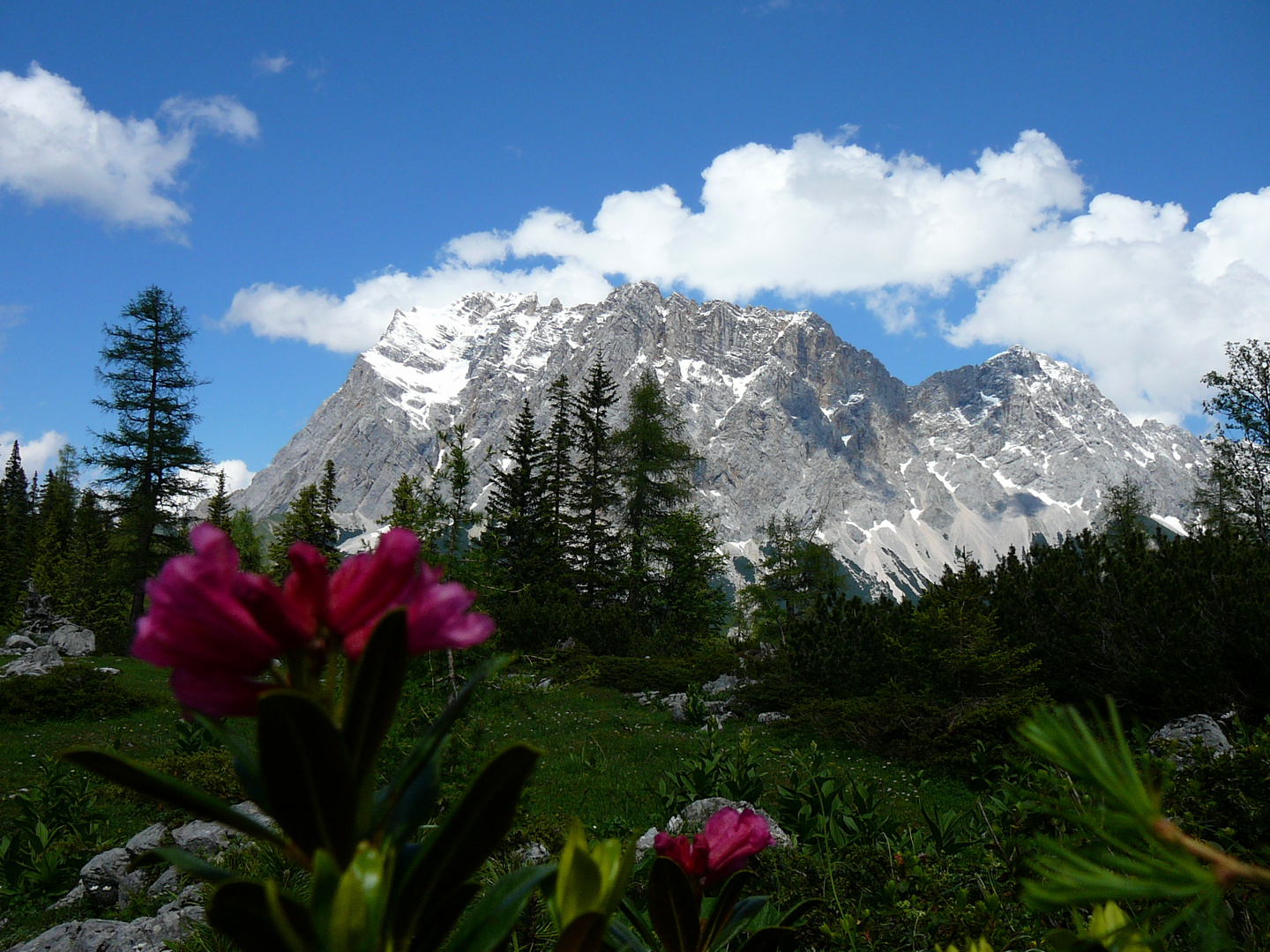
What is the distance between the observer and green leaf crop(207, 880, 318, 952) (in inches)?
24.4

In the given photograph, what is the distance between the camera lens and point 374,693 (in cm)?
68

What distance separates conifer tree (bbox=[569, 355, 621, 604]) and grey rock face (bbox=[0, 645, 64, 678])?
49.1 ft

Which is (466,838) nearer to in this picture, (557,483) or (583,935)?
(583,935)

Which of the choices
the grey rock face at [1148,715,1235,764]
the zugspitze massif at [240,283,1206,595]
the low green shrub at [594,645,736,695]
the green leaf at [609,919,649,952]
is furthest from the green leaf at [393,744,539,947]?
the zugspitze massif at [240,283,1206,595]

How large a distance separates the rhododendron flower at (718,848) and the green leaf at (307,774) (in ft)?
2.41

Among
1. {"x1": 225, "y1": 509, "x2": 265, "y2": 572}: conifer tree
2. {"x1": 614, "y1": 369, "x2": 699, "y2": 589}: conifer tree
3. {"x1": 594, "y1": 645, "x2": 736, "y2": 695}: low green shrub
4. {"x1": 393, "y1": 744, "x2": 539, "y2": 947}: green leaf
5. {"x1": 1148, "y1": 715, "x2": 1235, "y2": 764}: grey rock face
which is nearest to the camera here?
{"x1": 393, "y1": 744, "x2": 539, "y2": 947}: green leaf

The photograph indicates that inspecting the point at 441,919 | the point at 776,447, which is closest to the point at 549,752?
the point at 441,919

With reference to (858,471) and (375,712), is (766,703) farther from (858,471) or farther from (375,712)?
(858,471)

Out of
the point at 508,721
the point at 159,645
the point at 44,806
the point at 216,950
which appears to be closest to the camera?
the point at 159,645

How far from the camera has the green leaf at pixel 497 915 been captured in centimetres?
73

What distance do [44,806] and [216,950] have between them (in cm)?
372

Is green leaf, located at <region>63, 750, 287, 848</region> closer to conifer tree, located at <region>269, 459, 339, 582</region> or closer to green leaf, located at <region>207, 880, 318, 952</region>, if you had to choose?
green leaf, located at <region>207, 880, 318, 952</region>

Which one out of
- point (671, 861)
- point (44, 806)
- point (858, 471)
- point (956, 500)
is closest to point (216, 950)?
point (671, 861)

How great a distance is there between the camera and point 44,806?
510 centimetres
